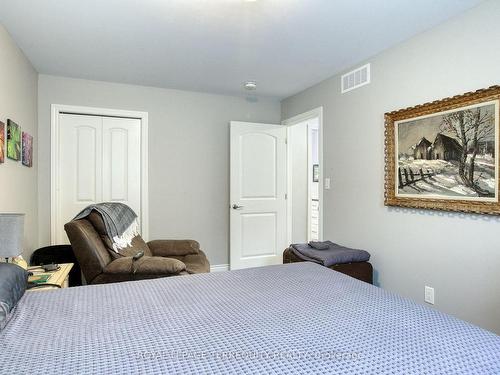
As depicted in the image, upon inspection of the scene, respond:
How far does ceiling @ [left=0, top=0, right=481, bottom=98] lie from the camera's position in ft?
6.91

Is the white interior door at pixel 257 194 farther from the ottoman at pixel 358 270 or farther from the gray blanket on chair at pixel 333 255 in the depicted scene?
the ottoman at pixel 358 270

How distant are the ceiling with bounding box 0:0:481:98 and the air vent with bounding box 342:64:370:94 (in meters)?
0.11

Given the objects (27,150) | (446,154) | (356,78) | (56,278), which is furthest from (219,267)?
(446,154)

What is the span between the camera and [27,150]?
2.93 meters

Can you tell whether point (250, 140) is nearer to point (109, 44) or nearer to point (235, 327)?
point (109, 44)

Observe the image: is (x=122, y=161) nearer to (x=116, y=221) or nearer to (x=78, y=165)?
(x=78, y=165)

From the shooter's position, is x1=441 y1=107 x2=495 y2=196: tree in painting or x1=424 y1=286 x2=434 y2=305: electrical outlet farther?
x1=424 y1=286 x2=434 y2=305: electrical outlet

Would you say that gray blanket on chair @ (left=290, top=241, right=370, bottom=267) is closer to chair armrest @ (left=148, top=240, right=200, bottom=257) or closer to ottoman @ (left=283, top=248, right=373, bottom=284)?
ottoman @ (left=283, top=248, right=373, bottom=284)

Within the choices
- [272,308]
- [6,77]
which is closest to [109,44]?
[6,77]

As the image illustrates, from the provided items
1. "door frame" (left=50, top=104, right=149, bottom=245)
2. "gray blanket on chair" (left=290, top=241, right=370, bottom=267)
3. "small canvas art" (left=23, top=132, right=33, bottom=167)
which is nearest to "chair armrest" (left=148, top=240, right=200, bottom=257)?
"door frame" (left=50, top=104, right=149, bottom=245)

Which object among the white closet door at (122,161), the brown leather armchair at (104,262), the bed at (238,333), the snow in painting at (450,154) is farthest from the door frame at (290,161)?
the bed at (238,333)

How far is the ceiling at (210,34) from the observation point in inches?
82.9

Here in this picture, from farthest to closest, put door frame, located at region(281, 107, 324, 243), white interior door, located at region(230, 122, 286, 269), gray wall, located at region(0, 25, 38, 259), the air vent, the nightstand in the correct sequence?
white interior door, located at region(230, 122, 286, 269) → door frame, located at region(281, 107, 324, 243) → the air vent → gray wall, located at region(0, 25, 38, 259) → the nightstand

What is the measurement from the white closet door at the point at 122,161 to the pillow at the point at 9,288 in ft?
7.84
